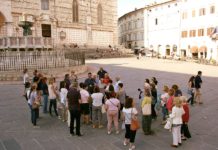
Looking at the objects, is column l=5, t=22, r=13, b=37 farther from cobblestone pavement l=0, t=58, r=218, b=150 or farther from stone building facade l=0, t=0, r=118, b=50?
cobblestone pavement l=0, t=58, r=218, b=150

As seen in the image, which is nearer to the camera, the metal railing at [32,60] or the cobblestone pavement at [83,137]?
the cobblestone pavement at [83,137]

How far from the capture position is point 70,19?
151ft

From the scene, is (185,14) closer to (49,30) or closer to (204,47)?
(204,47)

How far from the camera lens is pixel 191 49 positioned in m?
49.1

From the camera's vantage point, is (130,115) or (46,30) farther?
(46,30)

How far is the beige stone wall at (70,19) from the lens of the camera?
39656mm

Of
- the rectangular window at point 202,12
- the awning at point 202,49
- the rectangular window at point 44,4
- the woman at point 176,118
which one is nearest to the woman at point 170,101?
the woman at point 176,118

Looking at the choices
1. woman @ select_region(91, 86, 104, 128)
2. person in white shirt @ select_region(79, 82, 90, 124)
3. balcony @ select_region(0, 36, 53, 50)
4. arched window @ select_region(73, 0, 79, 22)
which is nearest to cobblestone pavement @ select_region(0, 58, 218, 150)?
woman @ select_region(91, 86, 104, 128)

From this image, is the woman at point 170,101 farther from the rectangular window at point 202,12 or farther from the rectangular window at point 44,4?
the rectangular window at point 202,12

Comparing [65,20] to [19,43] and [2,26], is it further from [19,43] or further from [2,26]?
[19,43]

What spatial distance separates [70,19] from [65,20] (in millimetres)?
1216

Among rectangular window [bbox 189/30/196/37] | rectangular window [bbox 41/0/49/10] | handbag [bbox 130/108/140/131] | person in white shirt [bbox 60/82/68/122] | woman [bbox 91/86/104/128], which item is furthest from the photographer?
rectangular window [bbox 189/30/196/37]

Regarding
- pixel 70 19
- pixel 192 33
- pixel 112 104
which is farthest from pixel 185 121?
pixel 192 33

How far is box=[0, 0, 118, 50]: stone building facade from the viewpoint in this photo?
37656 mm
